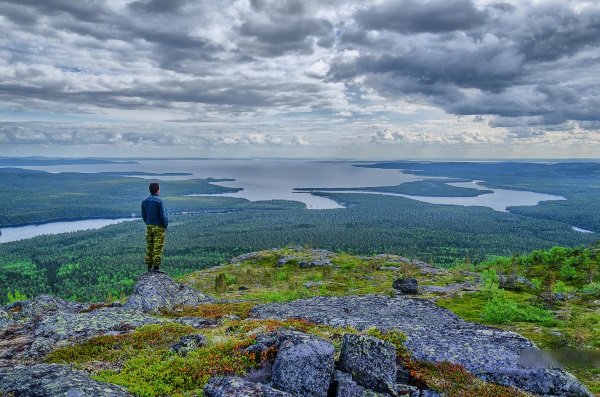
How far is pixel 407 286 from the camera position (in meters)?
32.1

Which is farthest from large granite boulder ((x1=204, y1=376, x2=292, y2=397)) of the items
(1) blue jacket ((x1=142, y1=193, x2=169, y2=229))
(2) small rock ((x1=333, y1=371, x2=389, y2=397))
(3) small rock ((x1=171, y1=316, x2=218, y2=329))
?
(1) blue jacket ((x1=142, y1=193, x2=169, y2=229))

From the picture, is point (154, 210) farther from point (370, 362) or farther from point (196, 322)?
point (370, 362)

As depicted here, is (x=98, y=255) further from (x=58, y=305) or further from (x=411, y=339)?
(x=411, y=339)

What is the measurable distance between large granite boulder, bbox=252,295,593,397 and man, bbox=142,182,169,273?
9.12 meters

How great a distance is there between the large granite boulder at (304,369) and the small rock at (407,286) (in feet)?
77.5

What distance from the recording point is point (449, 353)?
1278 centimetres

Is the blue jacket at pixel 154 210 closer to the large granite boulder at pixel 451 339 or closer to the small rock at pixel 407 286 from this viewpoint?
the large granite boulder at pixel 451 339

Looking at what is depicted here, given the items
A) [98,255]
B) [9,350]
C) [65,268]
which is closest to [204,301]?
[9,350]

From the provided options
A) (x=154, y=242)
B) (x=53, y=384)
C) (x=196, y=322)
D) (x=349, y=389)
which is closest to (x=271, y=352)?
(x=349, y=389)

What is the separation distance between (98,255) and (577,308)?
219846 millimetres

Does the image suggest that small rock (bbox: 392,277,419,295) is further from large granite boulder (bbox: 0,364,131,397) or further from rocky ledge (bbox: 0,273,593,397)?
large granite boulder (bbox: 0,364,131,397)

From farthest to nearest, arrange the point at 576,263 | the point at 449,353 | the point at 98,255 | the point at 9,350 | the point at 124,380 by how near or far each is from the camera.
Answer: the point at 98,255 < the point at 576,263 < the point at 9,350 < the point at 449,353 < the point at 124,380

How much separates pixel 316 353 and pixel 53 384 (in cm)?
687

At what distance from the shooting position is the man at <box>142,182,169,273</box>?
24.4m
